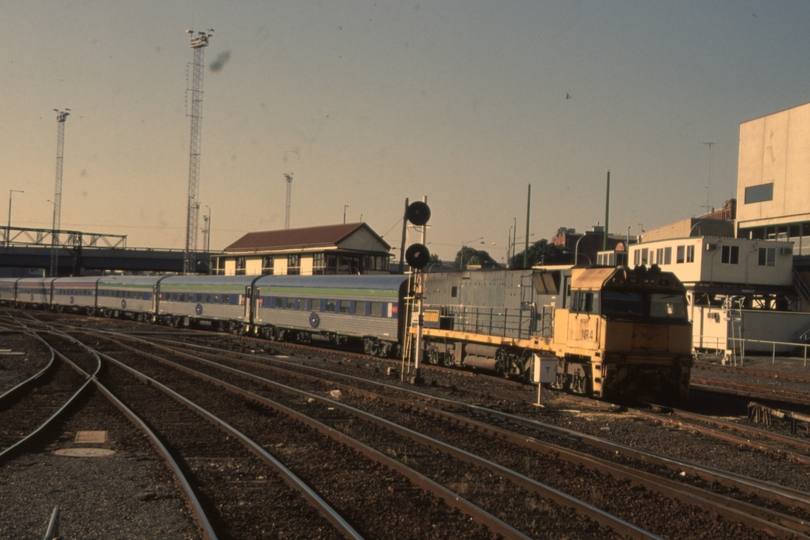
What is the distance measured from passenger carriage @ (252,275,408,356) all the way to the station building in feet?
88.7

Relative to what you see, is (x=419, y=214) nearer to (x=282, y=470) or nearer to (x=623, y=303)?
(x=623, y=303)

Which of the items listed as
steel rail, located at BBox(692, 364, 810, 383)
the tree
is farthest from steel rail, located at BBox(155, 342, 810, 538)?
the tree

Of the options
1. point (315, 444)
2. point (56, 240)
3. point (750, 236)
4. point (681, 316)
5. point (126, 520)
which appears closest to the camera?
point (126, 520)

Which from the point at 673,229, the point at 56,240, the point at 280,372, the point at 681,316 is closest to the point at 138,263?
the point at 56,240

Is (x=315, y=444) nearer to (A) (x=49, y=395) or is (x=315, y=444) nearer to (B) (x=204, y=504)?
(B) (x=204, y=504)

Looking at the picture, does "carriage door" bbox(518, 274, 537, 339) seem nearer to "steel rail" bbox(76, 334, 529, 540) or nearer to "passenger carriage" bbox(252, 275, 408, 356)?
"passenger carriage" bbox(252, 275, 408, 356)

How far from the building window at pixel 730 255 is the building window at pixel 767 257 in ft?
6.48

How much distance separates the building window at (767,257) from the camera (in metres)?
41.4

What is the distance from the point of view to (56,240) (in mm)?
95438

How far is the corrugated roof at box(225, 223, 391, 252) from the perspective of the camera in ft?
229

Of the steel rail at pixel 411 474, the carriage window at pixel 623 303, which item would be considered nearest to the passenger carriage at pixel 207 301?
the steel rail at pixel 411 474

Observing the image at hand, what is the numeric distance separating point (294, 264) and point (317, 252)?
439 cm

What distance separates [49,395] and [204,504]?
11.3 m

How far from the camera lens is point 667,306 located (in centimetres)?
1766
